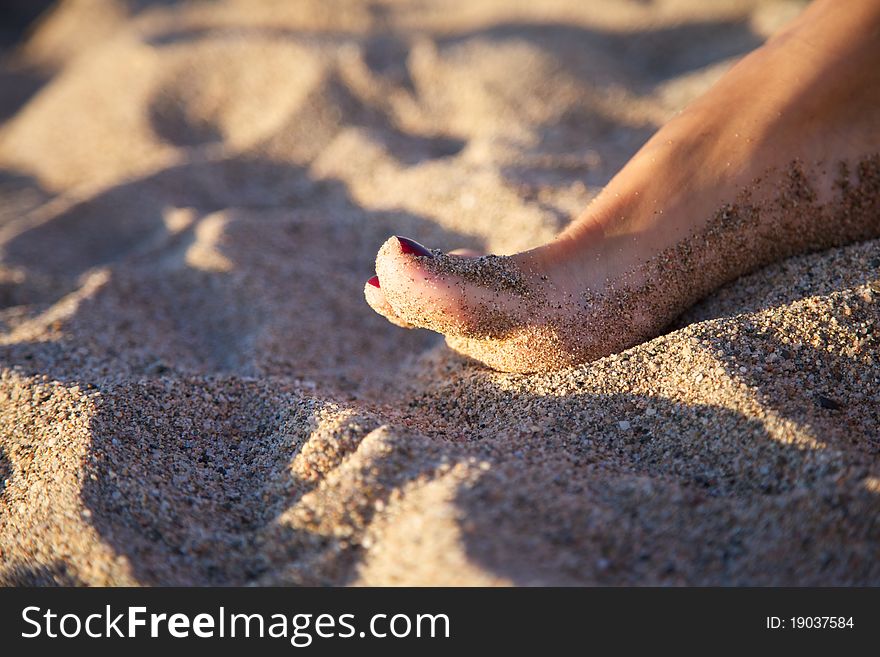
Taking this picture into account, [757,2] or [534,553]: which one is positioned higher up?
[757,2]

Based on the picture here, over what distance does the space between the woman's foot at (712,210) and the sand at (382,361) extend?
0.07 metres

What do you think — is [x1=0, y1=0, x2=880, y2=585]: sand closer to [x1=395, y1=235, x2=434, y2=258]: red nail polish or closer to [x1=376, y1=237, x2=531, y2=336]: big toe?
[x1=376, y1=237, x2=531, y2=336]: big toe

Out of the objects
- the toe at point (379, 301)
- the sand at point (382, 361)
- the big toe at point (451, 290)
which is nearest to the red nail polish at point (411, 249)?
the big toe at point (451, 290)

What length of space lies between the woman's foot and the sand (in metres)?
0.07

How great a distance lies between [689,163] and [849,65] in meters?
0.38

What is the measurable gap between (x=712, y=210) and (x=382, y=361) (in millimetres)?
807

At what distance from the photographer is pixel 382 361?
5.84 ft

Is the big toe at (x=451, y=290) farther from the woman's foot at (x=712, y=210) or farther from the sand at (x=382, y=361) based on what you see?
the sand at (x=382, y=361)

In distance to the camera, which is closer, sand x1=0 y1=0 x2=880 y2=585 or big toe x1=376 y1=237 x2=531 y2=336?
sand x1=0 y1=0 x2=880 y2=585

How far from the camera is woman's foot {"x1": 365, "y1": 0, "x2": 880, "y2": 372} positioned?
143cm

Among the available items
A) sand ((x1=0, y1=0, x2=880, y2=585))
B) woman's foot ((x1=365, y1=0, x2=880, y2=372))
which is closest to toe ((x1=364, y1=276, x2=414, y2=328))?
woman's foot ((x1=365, y1=0, x2=880, y2=372))
